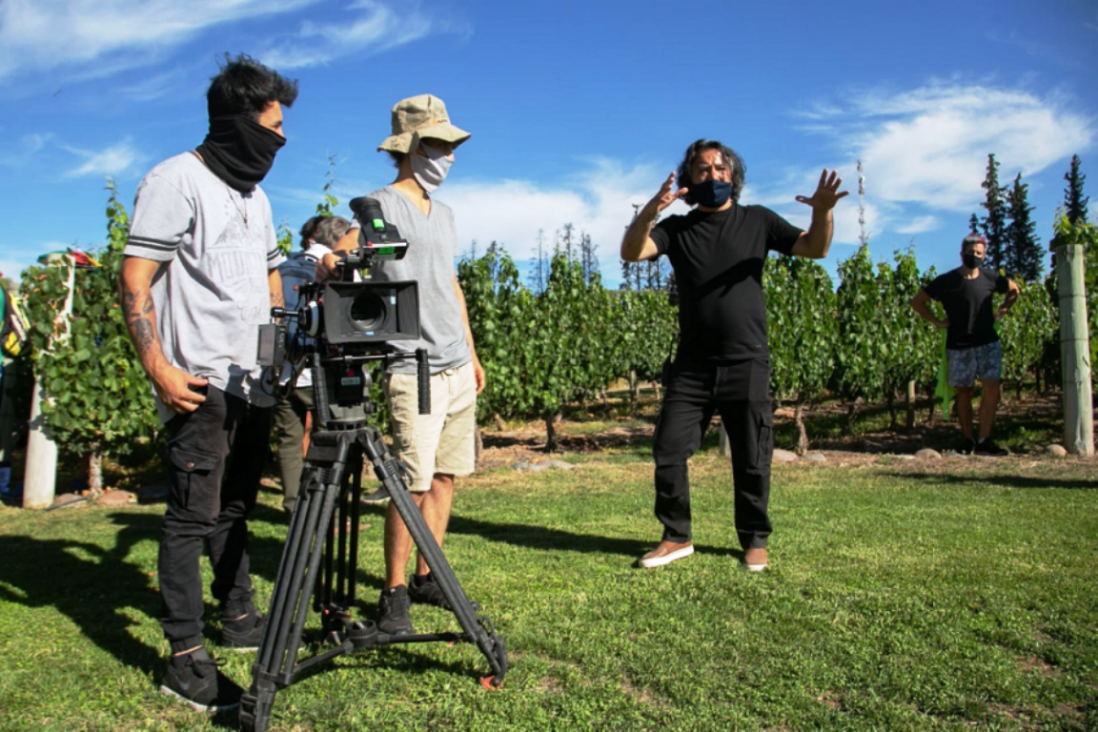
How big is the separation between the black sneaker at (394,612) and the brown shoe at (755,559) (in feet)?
5.29

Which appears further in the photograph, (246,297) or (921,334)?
(921,334)

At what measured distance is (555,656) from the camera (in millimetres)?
2752

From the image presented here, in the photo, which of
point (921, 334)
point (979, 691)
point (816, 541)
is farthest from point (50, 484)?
point (921, 334)

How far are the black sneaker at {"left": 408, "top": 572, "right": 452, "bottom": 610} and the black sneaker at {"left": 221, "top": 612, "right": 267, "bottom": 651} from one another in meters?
0.66

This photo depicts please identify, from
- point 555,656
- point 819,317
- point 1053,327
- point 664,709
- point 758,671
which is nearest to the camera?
point 664,709

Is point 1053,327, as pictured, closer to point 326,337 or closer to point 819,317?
point 819,317

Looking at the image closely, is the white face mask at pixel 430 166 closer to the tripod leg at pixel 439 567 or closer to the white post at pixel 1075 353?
the tripod leg at pixel 439 567

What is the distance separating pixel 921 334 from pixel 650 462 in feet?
18.0

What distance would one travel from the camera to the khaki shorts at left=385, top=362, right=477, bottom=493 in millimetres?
3199

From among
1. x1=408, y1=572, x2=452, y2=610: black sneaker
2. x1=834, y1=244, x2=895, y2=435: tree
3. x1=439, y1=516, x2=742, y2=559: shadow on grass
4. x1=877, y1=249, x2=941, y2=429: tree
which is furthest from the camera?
x1=877, y1=249, x2=941, y2=429: tree

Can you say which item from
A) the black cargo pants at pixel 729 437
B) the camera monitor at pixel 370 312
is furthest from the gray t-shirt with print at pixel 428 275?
the black cargo pants at pixel 729 437

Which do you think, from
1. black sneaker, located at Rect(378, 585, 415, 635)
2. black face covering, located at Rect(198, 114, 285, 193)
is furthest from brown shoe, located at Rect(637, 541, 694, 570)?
black face covering, located at Rect(198, 114, 285, 193)

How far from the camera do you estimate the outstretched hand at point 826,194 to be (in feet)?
11.9

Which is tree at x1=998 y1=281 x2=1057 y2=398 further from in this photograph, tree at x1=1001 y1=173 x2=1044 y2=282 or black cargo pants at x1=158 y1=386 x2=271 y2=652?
tree at x1=1001 y1=173 x2=1044 y2=282
